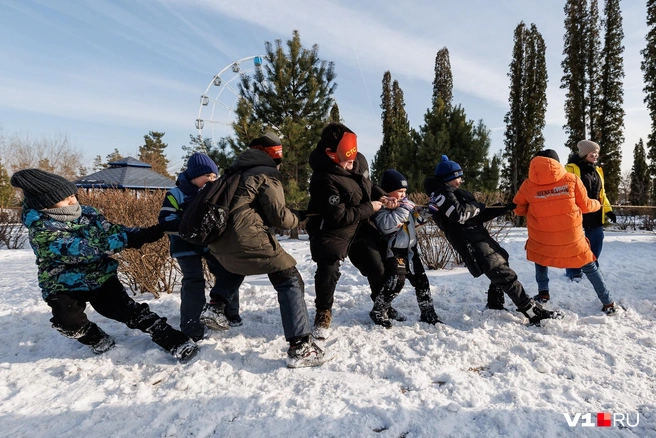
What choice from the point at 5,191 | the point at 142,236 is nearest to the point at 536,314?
the point at 142,236

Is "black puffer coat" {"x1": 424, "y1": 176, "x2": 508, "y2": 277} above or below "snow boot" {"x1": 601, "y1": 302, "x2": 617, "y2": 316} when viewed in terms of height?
above

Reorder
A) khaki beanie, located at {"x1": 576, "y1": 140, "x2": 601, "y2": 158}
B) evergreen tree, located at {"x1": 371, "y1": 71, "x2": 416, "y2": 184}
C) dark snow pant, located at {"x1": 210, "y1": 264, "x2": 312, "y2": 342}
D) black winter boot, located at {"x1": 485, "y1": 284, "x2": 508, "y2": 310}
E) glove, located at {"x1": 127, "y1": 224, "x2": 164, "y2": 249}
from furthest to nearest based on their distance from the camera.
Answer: evergreen tree, located at {"x1": 371, "y1": 71, "x2": 416, "y2": 184} < khaki beanie, located at {"x1": 576, "y1": 140, "x2": 601, "y2": 158} < black winter boot, located at {"x1": 485, "y1": 284, "x2": 508, "y2": 310} < glove, located at {"x1": 127, "y1": 224, "x2": 164, "y2": 249} < dark snow pant, located at {"x1": 210, "y1": 264, "x2": 312, "y2": 342}

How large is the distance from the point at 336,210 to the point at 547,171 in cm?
190

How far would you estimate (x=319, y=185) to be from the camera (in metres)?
2.69

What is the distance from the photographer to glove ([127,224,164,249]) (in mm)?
2605

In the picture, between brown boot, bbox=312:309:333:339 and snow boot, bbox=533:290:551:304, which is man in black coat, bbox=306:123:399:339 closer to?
brown boot, bbox=312:309:333:339

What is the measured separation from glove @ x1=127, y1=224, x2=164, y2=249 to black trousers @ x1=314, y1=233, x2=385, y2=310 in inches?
48.4

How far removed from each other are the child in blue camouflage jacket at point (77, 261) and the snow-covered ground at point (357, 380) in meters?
0.19

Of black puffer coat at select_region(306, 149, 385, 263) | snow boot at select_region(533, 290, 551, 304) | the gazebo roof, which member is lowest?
snow boot at select_region(533, 290, 551, 304)

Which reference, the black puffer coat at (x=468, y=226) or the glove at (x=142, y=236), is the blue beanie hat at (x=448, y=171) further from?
the glove at (x=142, y=236)

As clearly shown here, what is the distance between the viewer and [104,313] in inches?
102

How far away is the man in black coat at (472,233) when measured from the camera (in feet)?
9.43

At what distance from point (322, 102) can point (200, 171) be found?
11407 millimetres

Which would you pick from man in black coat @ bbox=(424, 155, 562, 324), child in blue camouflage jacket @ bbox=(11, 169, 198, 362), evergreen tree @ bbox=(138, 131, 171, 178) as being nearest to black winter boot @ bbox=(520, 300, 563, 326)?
man in black coat @ bbox=(424, 155, 562, 324)
